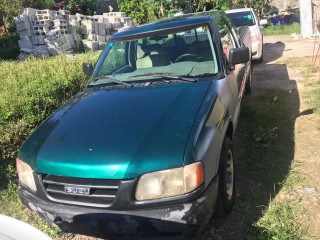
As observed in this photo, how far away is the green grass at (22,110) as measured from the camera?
3746 mm

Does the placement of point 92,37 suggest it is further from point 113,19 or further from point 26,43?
point 26,43

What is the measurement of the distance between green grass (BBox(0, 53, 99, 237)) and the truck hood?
3.06ft

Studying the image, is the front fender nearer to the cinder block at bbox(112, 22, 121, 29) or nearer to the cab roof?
the cab roof

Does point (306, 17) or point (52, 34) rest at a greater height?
point (52, 34)

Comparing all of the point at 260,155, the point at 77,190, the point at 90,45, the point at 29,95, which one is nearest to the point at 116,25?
the point at 90,45

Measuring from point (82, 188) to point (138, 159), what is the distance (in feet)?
1.50

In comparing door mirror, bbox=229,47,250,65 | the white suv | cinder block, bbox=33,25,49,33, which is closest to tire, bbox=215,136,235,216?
door mirror, bbox=229,47,250,65

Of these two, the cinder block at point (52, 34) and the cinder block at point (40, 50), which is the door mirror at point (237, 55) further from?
the cinder block at point (52, 34)

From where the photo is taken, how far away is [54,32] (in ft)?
43.3

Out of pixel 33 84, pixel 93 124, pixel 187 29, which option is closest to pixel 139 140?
pixel 93 124

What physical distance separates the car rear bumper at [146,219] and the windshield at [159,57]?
157 centimetres

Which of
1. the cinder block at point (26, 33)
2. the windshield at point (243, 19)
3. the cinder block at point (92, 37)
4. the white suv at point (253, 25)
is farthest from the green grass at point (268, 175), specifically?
the cinder block at point (26, 33)

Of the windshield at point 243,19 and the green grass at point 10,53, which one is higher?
the windshield at point 243,19

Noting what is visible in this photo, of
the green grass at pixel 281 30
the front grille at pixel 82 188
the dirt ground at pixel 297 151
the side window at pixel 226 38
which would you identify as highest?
the side window at pixel 226 38
